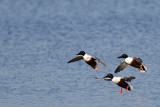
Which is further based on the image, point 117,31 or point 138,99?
point 117,31

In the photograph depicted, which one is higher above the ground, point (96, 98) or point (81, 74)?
point (81, 74)

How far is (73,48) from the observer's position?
22.5 meters

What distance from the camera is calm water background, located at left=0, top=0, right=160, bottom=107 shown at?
16188 mm

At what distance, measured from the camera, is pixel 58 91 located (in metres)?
16.7

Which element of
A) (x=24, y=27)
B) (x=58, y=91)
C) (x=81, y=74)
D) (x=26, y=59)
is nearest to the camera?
(x=58, y=91)

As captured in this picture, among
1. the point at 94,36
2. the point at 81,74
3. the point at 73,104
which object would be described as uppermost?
the point at 94,36

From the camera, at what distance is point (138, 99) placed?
15.7m

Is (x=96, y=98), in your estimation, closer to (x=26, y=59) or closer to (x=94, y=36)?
(x=26, y=59)

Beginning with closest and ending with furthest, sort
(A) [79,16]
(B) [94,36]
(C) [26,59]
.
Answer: (C) [26,59]
(B) [94,36]
(A) [79,16]

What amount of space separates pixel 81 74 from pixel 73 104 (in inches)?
125

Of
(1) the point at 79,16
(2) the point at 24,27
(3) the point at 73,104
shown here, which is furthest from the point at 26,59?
(1) the point at 79,16

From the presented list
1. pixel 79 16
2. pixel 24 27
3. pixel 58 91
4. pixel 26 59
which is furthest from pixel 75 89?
pixel 79 16

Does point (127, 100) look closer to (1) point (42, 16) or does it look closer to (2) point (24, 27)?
(2) point (24, 27)

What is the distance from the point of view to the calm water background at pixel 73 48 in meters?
16.2
